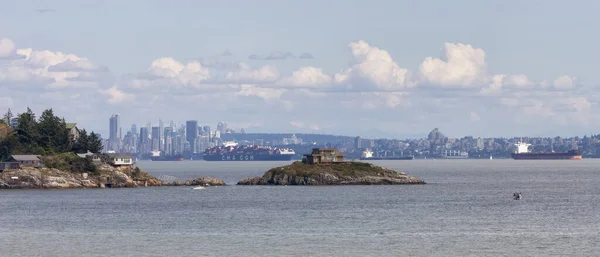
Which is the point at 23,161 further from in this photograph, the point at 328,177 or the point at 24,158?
the point at 328,177

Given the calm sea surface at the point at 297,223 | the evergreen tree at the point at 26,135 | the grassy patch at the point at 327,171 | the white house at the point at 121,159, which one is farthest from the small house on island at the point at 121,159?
the grassy patch at the point at 327,171

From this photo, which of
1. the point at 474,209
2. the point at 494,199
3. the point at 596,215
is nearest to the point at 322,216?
the point at 474,209

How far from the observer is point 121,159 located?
643ft

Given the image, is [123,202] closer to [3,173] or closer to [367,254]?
[3,173]

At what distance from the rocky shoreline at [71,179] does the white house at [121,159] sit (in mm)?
3766

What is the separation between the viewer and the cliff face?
634 ft

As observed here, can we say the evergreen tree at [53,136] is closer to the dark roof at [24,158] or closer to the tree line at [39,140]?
the tree line at [39,140]

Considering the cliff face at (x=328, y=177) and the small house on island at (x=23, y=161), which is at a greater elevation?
the small house on island at (x=23, y=161)

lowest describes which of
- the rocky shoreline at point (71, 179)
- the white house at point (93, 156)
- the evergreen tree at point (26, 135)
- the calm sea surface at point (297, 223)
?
the calm sea surface at point (297, 223)

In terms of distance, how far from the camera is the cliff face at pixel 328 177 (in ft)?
634

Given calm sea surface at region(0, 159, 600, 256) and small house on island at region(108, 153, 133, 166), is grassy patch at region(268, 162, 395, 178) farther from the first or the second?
small house on island at region(108, 153, 133, 166)

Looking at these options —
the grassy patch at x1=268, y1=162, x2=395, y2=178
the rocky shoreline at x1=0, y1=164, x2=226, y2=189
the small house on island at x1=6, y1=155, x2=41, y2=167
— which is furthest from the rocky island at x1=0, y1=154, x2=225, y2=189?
the grassy patch at x1=268, y1=162, x2=395, y2=178

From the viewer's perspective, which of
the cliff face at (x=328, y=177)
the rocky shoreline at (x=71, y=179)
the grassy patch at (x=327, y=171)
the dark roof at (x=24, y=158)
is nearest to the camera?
the rocky shoreline at (x=71, y=179)

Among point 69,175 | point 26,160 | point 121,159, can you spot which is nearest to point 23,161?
point 26,160
